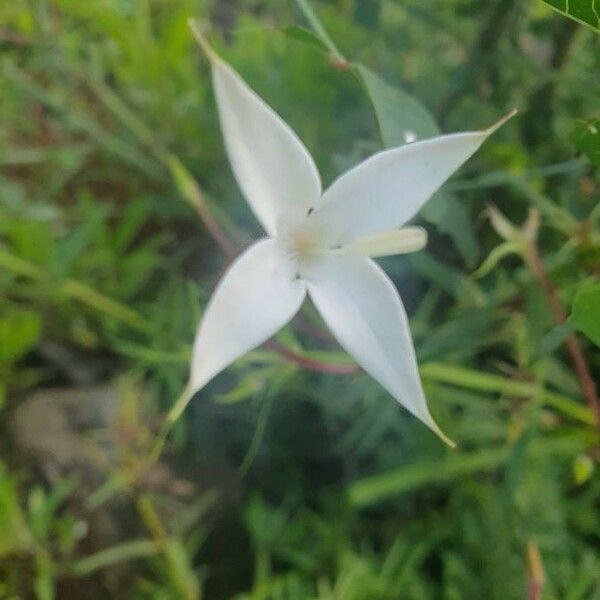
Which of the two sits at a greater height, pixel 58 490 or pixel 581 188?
pixel 581 188

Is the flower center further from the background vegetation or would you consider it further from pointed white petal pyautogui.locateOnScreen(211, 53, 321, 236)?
the background vegetation

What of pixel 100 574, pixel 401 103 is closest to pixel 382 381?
pixel 401 103

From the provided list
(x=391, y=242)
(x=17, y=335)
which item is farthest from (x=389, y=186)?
(x=17, y=335)

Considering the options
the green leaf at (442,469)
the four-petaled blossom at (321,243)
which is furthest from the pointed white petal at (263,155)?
the green leaf at (442,469)

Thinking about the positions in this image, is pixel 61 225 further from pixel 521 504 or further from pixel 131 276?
pixel 521 504

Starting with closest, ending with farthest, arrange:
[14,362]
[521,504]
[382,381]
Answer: [382,381]
[521,504]
[14,362]

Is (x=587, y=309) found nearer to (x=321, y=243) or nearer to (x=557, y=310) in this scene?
(x=321, y=243)

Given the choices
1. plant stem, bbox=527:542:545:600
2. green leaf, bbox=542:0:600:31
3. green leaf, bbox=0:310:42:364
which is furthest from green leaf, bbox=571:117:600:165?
green leaf, bbox=0:310:42:364

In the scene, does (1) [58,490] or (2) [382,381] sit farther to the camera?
(1) [58,490]
